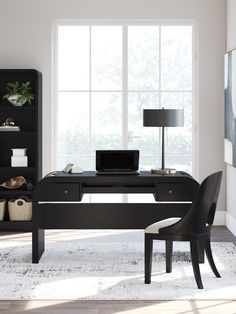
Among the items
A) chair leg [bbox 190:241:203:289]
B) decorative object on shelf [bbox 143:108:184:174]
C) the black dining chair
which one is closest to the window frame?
decorative object on shelf [bbox 143:108:184:174]

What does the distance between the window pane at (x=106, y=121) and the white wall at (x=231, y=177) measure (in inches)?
53.2

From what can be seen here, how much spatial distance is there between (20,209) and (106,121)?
57.2 inches

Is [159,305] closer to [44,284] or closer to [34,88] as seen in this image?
[44,284]

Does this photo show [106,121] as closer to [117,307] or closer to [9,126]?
[9,126]

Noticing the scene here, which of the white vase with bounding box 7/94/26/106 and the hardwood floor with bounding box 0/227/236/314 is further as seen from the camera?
the white vase with bounding box 7/94/26/106

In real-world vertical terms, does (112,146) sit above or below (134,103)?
below

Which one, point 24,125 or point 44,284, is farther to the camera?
point 24,125

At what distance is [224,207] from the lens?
308 inches

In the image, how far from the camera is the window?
25.7ft

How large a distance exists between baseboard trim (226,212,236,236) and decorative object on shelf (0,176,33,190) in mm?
2279

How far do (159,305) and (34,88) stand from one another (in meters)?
3.87

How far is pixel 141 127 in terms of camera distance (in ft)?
25.8

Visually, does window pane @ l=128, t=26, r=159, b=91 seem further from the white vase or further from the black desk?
the black desk

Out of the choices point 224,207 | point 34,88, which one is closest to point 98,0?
point 34,88
